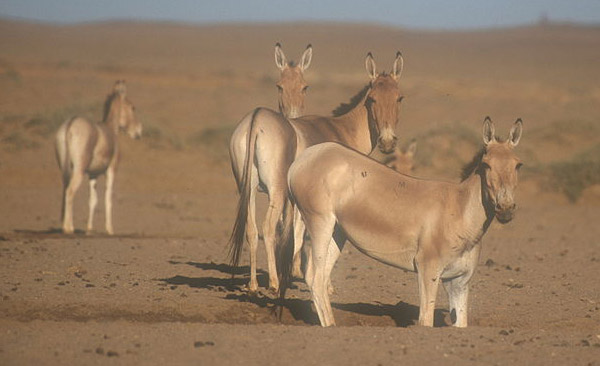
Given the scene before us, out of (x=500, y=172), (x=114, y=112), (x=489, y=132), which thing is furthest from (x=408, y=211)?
(x=114, y=112)

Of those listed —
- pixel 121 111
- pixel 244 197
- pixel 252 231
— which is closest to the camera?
pixel 244 197

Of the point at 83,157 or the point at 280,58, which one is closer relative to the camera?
the point at 280,58

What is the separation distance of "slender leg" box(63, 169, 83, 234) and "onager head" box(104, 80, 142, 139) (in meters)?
2.09

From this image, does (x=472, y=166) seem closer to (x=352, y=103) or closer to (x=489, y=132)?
(x=489, y=132)

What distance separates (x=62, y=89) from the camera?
52375 millimetres

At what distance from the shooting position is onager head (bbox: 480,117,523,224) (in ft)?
28.8

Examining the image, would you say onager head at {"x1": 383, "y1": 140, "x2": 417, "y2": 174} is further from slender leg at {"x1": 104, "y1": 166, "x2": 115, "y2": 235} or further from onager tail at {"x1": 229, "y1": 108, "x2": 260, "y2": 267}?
onager tail at {"x1": 229, "y1": 108, "x2": 260, "y2": 267}

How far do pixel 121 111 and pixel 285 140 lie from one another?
31.3 feet

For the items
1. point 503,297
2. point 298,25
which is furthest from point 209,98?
point 298,25

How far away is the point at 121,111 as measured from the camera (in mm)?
20266

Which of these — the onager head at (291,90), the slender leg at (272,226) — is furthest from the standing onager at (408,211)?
the onager head at (291,90)

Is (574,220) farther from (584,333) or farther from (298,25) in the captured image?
(298,25)

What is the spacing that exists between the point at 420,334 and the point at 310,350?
1.18m

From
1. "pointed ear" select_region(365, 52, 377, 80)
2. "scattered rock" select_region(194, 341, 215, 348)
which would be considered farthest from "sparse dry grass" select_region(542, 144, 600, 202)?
"scattered rock" select_region(194, 341, 215, 348)
